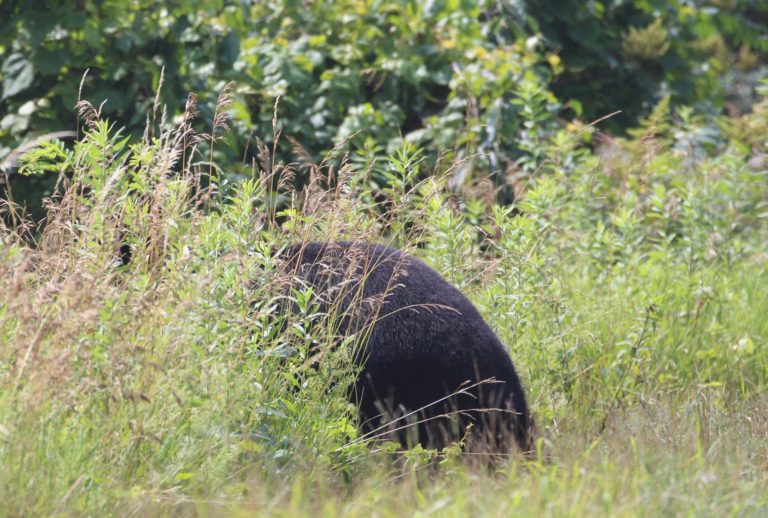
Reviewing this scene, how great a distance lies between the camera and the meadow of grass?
2932mm

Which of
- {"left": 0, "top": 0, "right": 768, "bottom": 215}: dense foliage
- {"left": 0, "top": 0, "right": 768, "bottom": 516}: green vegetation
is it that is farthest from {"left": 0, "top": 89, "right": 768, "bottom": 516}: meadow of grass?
{"left": 0, "top": 0, "right": 768, "bottom": 215}: dense foliage

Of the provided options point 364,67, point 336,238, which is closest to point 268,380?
point 336,238

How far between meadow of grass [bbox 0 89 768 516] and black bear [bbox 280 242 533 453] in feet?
0.31

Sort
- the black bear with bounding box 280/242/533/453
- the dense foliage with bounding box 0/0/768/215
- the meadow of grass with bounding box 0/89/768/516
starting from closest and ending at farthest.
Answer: the meadow of grass with bounding box 0/89/768/516 → the black bear with bounding box 280/242/533/453 → the dense foliage with bounding box 0/0/768/215

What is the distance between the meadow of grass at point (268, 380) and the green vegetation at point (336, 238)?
2 centimetres

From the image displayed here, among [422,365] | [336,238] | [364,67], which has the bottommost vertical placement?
[422,365]

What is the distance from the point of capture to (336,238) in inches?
162

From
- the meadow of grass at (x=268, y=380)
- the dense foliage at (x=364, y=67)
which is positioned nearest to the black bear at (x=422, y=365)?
the meadow of grass at (x=268, y=380)

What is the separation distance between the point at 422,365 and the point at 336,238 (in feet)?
2.29

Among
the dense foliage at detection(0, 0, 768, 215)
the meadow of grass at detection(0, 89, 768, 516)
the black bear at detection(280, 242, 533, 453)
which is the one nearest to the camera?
the meadow of grass at detection(0, 89, 768, 516)

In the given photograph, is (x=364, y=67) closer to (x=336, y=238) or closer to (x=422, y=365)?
(x=336, y=238)

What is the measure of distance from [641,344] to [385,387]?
5.54 feet

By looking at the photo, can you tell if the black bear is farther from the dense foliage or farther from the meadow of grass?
the dense foliage

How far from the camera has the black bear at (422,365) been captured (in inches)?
146
